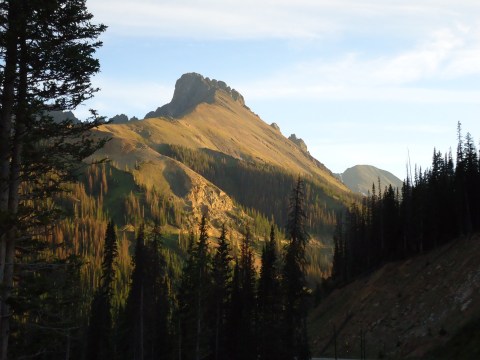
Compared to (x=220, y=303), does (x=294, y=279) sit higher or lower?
higher

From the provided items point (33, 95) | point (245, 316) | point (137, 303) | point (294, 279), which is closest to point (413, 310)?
point (245, 316)

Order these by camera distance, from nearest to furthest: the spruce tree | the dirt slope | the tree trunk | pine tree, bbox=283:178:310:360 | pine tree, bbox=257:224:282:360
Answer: the tree trunk
pine tree, bbox=283:178:310:360
pine tree, bbox=257:224:282:360
the spruce tree
the dirt slope

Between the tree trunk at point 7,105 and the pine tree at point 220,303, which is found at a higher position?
the tree trunk at point 7,105

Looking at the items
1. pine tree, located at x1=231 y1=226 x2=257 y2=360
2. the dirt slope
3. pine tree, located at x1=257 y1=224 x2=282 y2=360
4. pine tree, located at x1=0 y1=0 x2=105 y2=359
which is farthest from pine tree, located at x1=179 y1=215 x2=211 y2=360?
pine tree, located at x1=0 y1=0 x2=105 y2=359

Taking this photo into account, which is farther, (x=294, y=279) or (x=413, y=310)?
(x=413, y=310)

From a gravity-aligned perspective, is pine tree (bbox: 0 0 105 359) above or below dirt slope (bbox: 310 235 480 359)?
above

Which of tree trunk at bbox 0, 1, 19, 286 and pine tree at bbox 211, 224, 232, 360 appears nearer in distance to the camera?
tree trunk at bbox 0, 1, 19, 286

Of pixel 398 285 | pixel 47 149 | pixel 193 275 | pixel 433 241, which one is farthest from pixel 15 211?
pixel 433 241

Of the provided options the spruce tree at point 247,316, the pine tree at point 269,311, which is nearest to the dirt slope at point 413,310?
the pine tree at point 269,311

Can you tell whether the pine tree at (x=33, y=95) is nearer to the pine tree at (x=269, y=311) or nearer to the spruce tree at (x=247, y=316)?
the pine tree at (x=269, y=311)

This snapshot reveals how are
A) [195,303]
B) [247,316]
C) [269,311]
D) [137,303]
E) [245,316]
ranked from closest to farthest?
[269,311] → [245,316] → [247,316] → [195,303] → [137,303]

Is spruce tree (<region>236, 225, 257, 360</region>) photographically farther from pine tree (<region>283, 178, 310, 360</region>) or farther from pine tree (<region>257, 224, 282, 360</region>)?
pine tree (<region>283, 178, 310, 360</region>)

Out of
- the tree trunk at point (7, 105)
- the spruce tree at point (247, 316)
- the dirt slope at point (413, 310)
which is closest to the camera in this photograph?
the tree trunk at point (7, 105)

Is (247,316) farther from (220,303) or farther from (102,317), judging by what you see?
(102,317)
